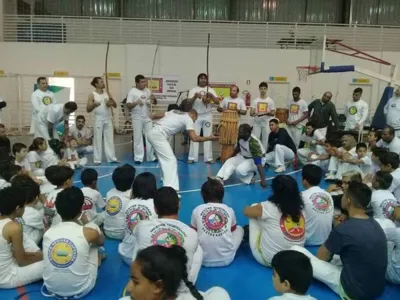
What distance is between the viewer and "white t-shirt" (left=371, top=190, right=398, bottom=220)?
3.55m

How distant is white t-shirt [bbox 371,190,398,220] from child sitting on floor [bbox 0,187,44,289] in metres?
2.89

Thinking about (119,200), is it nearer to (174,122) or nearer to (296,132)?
(174,122)

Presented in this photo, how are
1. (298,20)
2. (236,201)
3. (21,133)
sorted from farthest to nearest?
1. (298,20)
2. (21,133)
3. (236,201)

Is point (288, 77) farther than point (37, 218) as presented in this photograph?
Yes

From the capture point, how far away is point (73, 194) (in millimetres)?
2875

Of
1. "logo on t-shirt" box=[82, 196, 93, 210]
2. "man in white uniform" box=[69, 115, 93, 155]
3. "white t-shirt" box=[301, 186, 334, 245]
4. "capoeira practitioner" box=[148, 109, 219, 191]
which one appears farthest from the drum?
"logo on t-shirt" box=[82, 196, 93, 210]

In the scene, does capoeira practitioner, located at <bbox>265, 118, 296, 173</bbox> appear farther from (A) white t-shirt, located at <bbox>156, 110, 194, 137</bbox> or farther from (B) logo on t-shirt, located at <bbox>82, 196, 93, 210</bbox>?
(B) logo on t-shirt, located at <bbox>82, 196, 93, 210</bbox>

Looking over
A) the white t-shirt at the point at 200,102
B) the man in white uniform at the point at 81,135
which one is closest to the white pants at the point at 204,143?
the white t-shirt at the point at 200,102

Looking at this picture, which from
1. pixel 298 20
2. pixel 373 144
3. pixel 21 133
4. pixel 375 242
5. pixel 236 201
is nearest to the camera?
pixel 375 242

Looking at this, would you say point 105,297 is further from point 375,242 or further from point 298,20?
point 298,20

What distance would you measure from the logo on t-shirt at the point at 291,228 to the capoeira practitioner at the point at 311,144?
4231 millimetres

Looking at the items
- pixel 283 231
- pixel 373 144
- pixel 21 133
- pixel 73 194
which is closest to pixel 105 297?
pixel 73 194

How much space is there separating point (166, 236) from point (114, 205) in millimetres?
1316

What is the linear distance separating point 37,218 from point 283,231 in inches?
85.6
